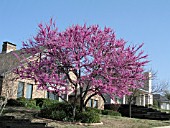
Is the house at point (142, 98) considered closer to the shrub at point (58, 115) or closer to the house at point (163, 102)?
the house at point (163, 102)

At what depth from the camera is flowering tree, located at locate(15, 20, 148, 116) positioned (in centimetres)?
1658

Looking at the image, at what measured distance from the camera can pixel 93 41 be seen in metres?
17.7

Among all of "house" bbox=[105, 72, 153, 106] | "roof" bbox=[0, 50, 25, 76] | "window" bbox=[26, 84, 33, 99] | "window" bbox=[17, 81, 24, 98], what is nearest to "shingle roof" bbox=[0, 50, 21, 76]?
"roof" bbox=[0, 50, 25, 76]

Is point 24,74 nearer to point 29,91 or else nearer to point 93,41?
point 93,41

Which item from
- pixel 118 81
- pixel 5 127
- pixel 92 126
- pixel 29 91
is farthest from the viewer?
pixel 29 91

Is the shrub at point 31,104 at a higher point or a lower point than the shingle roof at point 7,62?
lower

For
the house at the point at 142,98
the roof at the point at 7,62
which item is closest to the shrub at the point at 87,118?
the roof at the point at 7,62

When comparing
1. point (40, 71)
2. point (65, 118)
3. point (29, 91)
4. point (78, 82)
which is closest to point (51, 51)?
point (40, 71)

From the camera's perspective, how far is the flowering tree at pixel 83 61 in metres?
16.6

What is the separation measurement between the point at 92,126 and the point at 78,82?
2.78 metres

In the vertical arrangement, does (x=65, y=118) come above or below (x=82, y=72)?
below

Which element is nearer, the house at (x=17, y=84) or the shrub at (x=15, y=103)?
the shrub at (x=15, y=103)

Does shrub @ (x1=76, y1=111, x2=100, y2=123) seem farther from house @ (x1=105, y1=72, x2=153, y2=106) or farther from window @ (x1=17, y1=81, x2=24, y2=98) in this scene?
house @ (x1=105, y1=72, x2=153, y2=106)

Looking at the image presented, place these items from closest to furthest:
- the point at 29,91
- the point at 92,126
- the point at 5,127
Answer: the point at 5,127
the point at 92,126
the point at 29,91
